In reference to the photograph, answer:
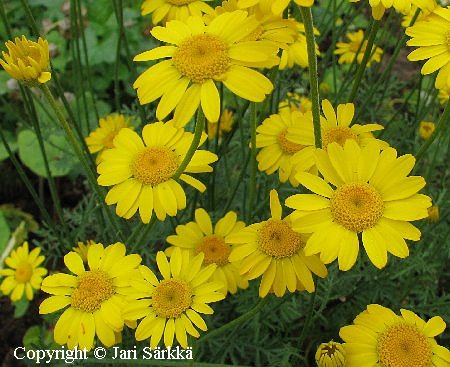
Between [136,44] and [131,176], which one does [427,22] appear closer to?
[131,176]

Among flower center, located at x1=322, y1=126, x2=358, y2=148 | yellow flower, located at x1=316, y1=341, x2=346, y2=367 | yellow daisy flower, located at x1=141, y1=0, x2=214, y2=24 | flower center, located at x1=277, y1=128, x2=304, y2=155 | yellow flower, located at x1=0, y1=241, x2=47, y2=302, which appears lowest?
yellow flower, located at x1=316, y1=341, x2=346, y2=367

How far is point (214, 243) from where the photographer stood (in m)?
1.25

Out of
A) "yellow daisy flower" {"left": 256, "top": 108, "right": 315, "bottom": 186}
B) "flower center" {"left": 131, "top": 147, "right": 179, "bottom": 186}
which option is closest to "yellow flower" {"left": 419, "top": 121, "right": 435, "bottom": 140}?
"yellow daisy flower" {"left": 256, "top": 108, "right": 315, "bottom": 186}

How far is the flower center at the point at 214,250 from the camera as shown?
3.99ft

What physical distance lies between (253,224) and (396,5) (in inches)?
17.5

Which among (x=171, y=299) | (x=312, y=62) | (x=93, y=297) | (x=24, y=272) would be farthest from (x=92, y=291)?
(x=24, y=272)

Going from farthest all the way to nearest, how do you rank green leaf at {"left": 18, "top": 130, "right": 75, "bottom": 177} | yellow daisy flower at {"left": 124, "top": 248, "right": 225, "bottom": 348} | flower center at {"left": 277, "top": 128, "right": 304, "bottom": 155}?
1. green leaf at {"left": 18, "top": 130, "right": 75, "bottom": 177}
2. flower center at {"left": 277, "top": 128, "right": 304, "bottom": 155}
3. yellow daisy flower at {"left": 124, "top": 248, "right": 225, "bottom": 348}

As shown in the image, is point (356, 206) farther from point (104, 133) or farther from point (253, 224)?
point (104, 133)

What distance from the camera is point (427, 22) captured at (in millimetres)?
1054

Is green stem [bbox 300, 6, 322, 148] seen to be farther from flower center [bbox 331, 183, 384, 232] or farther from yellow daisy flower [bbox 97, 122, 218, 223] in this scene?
yellow daisy flower [bbox 97, 122, 218, 223]

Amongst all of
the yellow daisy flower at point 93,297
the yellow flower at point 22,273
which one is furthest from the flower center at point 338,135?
the yellow flower at point 22,273

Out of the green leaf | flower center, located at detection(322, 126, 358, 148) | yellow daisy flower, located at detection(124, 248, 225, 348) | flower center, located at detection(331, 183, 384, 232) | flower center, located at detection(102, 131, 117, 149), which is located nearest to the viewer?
flower center, located at detection(331, 183, 384, 232)

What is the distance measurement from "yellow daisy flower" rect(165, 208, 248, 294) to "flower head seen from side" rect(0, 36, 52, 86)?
1.43ft

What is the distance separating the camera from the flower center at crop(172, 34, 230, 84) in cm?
88
